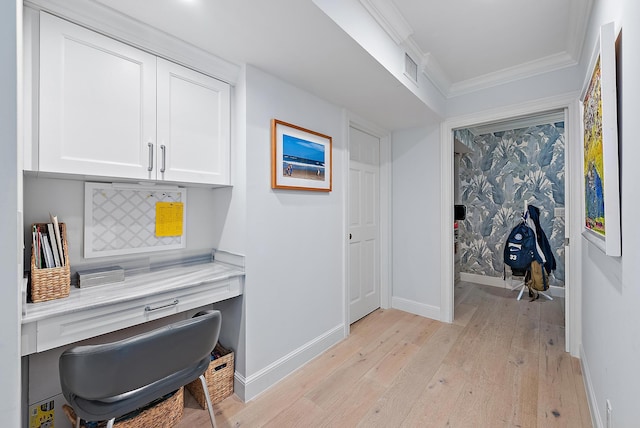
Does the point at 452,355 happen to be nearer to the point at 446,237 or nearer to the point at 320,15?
the point at 446,237

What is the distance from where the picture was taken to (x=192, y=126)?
1.76m

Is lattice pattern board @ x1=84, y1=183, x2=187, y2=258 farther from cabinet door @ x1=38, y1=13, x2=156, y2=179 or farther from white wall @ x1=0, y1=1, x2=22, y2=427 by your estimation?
white wall @ x1=0, y1=1, x2=22, y2=427

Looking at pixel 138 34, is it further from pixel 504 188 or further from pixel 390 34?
pixel 504 188

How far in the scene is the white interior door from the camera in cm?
304

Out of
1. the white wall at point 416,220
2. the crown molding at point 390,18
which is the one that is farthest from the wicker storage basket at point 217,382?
the crown molding at point 390,18

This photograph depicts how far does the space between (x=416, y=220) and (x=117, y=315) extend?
2848 mm

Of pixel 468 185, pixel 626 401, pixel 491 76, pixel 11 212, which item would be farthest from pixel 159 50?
pixel 468 185

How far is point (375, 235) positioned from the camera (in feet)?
11.1

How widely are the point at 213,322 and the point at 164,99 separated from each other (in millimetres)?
1254

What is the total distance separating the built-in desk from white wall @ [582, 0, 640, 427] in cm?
179

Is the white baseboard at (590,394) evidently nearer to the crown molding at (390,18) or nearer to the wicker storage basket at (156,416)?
the wicker storage basket at (156,416)

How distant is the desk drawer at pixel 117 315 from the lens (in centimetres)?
119

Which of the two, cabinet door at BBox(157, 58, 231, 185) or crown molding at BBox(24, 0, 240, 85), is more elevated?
crown molding at BBox(24, 0, 240, 85)

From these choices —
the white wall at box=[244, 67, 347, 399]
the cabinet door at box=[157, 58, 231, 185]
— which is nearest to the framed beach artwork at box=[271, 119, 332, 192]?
the white wall at box=[244, 67, 347, 399]
